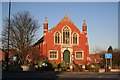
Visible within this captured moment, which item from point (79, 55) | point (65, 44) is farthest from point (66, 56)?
point (79, 55)

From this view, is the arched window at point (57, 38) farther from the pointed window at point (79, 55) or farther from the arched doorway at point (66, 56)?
the pointed window at point (79, 55)

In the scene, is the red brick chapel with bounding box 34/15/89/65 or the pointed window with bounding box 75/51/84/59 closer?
the red brick chapel with bounding box 34/15/89/65

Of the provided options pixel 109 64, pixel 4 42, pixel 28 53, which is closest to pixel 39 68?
pixel 28 53

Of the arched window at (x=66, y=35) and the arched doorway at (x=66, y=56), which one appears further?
the arched window at (x=66, y=35)

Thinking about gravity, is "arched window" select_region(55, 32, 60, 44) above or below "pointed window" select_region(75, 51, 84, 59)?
above

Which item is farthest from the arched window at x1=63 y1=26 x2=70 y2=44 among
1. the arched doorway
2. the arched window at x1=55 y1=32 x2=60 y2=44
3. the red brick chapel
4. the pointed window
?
the pointed window

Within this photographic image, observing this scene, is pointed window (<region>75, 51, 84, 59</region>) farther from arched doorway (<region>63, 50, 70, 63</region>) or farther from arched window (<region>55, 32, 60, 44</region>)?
Result: arched window (<region>55, 32, 60, 44</region>)

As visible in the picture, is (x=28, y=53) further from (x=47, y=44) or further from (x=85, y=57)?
(x=85, y=57)

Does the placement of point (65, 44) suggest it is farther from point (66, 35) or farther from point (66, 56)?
point (66, 56)

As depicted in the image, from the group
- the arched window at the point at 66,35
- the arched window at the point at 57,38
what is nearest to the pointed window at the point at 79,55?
the arched window at the point at 66,35

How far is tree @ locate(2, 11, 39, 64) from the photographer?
182 feet

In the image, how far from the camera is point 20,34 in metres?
55.8

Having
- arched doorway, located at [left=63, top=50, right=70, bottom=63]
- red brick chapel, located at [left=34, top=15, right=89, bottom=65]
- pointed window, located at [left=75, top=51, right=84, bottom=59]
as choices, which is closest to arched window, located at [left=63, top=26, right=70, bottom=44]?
red brick chapel, located at [left=34, top=15, right=89, bottom=65]

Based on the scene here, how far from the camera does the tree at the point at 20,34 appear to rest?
55.3 metres
